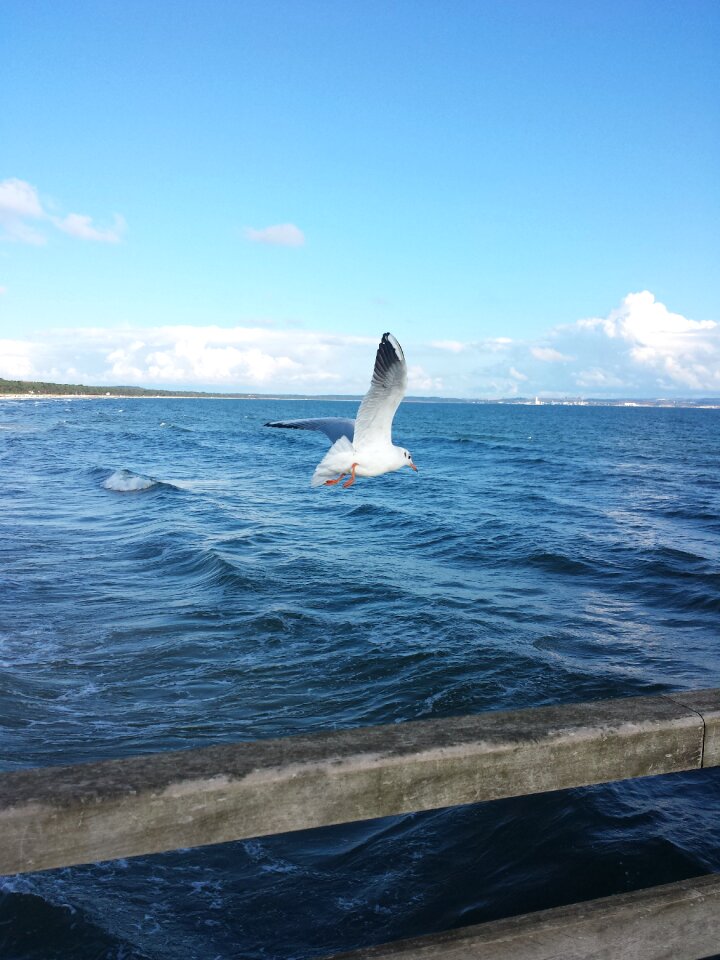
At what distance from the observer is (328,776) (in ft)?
5.49

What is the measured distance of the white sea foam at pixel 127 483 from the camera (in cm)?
2402

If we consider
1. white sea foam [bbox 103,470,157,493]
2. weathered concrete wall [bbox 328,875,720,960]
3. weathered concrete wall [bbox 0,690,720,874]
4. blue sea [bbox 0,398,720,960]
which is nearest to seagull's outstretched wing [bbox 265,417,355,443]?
blue sea [bbox 0,398,720,960]

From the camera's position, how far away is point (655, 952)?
1.83m

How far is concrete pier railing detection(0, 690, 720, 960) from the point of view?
1.54 metres

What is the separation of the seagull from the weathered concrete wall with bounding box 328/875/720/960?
4380 millimetres

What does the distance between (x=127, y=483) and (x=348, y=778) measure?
24.2m

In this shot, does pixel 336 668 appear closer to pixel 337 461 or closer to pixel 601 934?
pixel 337 461

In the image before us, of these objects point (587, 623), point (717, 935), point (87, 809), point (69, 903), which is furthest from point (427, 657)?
point (87, 809)

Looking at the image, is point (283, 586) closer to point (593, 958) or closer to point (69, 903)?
point (69, 903)

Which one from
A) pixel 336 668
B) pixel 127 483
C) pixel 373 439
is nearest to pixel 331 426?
pixel 373 439

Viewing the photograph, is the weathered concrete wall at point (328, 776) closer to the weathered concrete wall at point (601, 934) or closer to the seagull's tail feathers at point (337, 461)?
the weathered concrete wall at point (601, 934)

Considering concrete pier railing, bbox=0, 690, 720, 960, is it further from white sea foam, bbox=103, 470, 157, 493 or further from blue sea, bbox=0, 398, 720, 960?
white sea foam, bbox=103, 470, 157, 493

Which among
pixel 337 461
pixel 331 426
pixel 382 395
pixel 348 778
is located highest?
pixel 382 395

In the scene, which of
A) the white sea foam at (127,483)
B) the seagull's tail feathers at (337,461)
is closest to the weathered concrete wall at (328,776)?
the seagull's tail feathers at (337,461)
